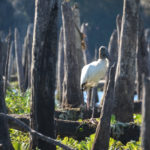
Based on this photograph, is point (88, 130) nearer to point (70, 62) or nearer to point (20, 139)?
point (20, 139)

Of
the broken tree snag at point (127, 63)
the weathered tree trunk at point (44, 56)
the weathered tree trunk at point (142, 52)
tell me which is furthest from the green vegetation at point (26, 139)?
the weathered tree trunk at point (142, 52)

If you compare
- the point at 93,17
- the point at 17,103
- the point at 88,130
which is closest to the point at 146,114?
the point at 88,130

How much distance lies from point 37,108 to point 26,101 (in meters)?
6.03

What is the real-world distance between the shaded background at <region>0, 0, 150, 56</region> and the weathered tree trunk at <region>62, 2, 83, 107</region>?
29839mm

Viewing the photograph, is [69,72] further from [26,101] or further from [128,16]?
[128,16]

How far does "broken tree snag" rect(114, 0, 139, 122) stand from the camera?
8.06 m

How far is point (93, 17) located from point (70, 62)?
3608 cm

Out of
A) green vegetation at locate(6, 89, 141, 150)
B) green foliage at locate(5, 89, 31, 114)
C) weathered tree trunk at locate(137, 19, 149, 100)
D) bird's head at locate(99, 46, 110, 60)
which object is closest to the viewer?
green vegetation at locate(6, 89, 141, 150)

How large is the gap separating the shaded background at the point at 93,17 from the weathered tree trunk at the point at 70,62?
1175 inches

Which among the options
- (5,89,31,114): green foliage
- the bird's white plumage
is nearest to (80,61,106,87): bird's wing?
the bird's white plumage

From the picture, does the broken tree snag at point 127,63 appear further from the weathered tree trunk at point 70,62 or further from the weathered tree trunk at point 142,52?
the weathered tree trunk at point 142,52

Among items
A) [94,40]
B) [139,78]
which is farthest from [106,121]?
[94,40]

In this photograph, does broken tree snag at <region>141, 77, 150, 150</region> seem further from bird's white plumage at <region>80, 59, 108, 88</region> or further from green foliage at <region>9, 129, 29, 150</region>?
bird's white plumage at <region>80, 59, 108, 88</region>

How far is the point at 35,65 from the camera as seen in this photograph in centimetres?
530
